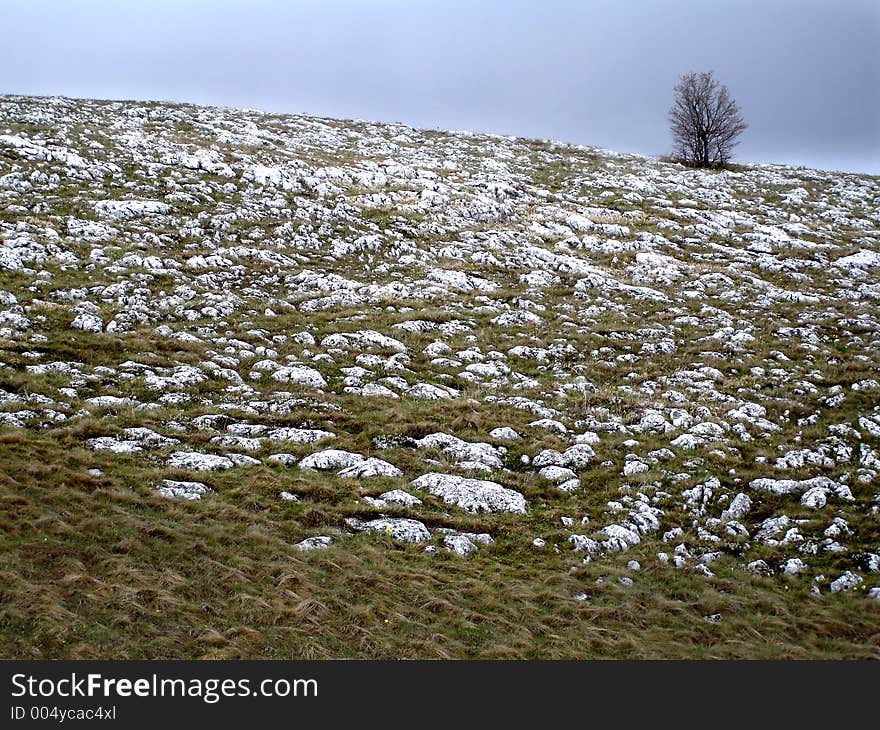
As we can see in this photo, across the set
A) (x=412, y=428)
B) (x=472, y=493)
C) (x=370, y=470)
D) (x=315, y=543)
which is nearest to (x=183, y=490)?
(x=315, y=543)

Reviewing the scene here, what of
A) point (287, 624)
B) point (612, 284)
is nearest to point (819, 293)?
point (612, 284)

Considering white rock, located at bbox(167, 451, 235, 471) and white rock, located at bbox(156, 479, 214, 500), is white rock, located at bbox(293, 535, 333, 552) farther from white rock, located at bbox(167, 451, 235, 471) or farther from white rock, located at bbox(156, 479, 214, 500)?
white rock, located at bbox(167, 451, 235, 471)

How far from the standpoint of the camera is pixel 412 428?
18031mm

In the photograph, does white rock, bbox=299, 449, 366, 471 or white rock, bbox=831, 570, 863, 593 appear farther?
white rock, bbox=299, 449, 366, 471

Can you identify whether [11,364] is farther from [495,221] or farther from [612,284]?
[495,221]

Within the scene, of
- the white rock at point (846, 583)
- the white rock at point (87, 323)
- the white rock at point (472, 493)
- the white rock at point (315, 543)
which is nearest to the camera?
the white rock at point (846, 583)

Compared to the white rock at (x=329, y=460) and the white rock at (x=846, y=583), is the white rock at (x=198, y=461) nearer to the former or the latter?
the white rock at (x=329, y=460)

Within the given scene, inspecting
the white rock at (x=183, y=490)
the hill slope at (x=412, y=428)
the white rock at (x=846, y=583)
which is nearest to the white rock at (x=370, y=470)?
the hill slope at (x=412, y=428)

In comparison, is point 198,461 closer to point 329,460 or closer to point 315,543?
point 329,460

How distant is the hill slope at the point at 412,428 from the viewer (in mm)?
11125

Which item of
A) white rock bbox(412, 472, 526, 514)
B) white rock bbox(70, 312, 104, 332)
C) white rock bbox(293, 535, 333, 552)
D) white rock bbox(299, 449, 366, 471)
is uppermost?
white rock bbox(70, 312, 104, 332)

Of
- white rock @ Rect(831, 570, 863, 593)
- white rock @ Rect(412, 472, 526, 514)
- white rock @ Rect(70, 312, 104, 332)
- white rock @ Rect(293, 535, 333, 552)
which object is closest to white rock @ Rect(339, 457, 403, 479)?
white rock @ Rect(412, 472, 526, 514)

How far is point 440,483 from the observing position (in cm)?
1558

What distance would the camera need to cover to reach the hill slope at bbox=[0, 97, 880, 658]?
36.5 feet
